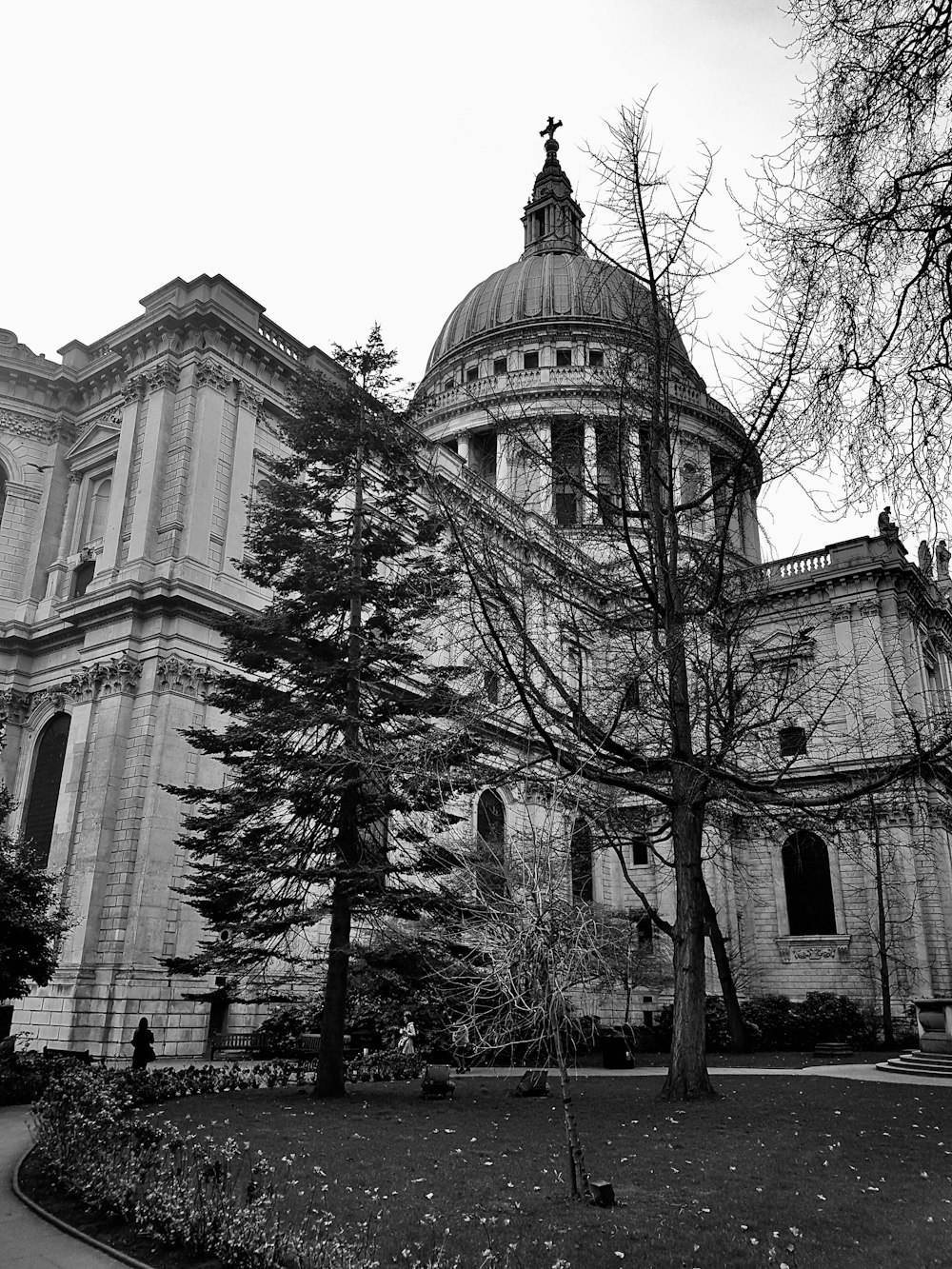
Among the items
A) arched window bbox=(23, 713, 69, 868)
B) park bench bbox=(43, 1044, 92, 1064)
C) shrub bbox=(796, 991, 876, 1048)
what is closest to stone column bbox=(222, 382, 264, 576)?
Answer: arched window bbox=(23, 713, 69, 868)

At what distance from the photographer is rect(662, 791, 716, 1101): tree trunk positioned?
51.9ft

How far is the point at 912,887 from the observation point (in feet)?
132

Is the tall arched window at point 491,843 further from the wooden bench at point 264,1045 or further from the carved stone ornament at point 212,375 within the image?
the carved stone ornament at point 212,375

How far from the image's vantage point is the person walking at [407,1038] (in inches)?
929

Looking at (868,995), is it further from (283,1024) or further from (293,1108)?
(293,1108)

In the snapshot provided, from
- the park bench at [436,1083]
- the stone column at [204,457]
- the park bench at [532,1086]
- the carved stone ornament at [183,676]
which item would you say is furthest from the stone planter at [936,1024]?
the stone column at [204,457]

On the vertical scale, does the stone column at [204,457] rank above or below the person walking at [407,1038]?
above

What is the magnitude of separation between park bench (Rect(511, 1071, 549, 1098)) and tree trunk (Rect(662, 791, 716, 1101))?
9.05 feet

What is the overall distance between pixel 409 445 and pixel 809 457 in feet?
37.4

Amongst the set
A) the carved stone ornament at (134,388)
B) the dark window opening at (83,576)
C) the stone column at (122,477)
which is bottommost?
the dark window opening at (83,576)

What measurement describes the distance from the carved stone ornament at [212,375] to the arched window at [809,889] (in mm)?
30476

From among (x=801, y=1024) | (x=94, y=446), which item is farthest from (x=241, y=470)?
(x=801, y=1024)

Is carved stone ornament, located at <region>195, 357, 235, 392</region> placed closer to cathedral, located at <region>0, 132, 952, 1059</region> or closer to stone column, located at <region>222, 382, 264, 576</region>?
cathedral, located at <region>0, 132, 952, 1059</region>

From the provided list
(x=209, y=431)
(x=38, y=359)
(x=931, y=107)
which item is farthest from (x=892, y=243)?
(x=38, y=359)
